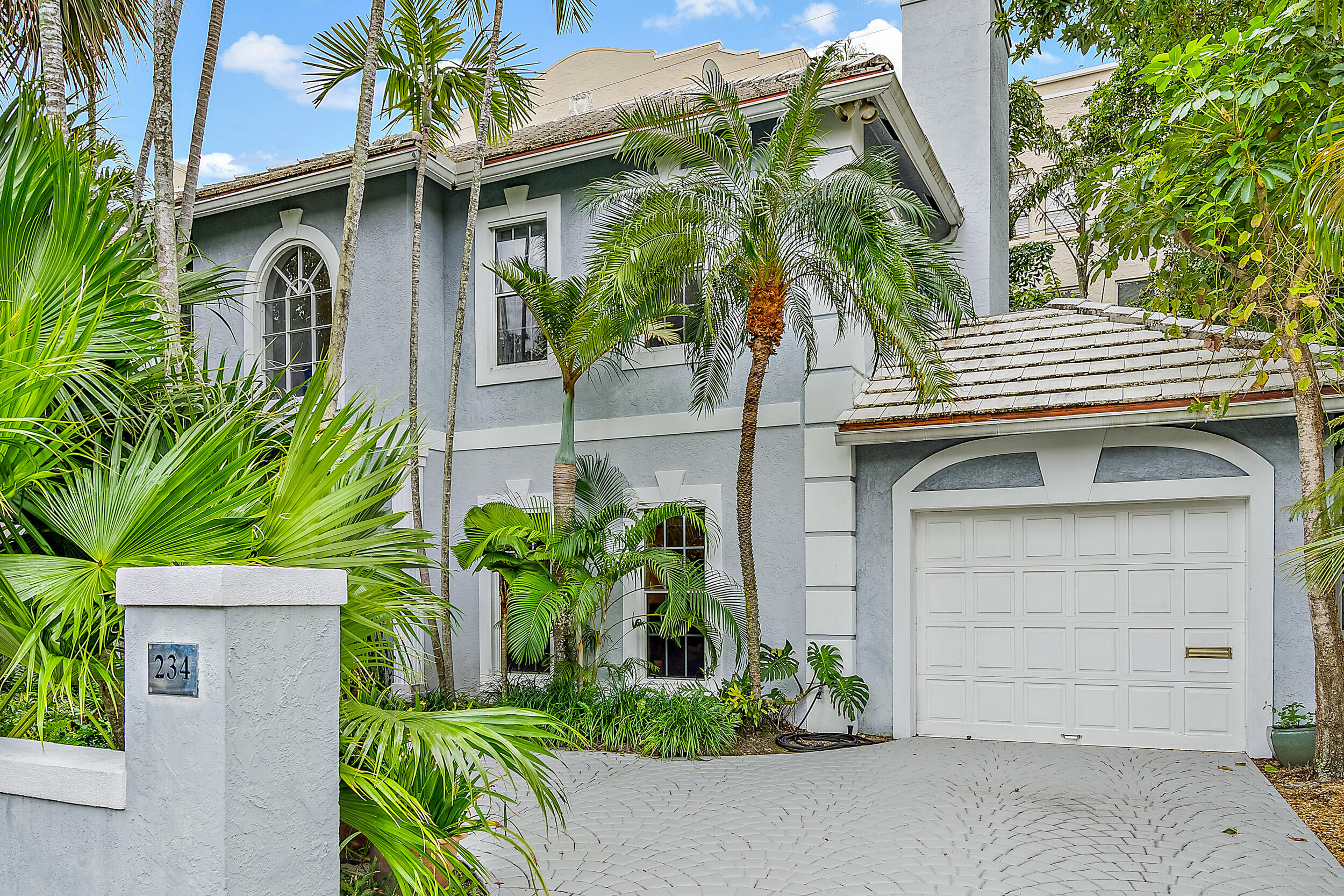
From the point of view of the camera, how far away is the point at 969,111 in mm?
12484

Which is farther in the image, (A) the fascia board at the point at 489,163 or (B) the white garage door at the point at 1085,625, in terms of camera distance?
(A) the fascia board at the point at 489,163

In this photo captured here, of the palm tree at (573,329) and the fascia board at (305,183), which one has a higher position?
the fascia board at (305,183)

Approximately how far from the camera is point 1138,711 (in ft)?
28.8

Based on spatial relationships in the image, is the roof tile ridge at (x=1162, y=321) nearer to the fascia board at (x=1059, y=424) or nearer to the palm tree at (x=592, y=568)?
the fascia board at (x=1059, y=424)

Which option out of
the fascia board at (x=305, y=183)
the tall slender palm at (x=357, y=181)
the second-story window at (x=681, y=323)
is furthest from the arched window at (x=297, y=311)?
the tall slender palm at (x=357, y=181)

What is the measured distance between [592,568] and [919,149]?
606 cm

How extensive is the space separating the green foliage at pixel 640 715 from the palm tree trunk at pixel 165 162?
495 centimetres

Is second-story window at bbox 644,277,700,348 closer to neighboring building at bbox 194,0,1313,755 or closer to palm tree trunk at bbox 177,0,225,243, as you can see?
neighboring building at bbox 194,0,1313,755

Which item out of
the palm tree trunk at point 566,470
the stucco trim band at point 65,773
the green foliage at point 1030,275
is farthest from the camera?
the green foliage at point 1030,275

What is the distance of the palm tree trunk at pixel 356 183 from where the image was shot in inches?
285

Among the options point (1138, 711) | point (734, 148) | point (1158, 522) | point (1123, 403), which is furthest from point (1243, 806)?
point (734, 148)

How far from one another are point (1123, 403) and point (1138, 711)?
2.90 metres

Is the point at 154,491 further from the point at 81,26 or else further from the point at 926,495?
the point at 926,495

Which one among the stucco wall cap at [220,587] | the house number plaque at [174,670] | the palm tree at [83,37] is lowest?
the house number plaque at [174,670]
